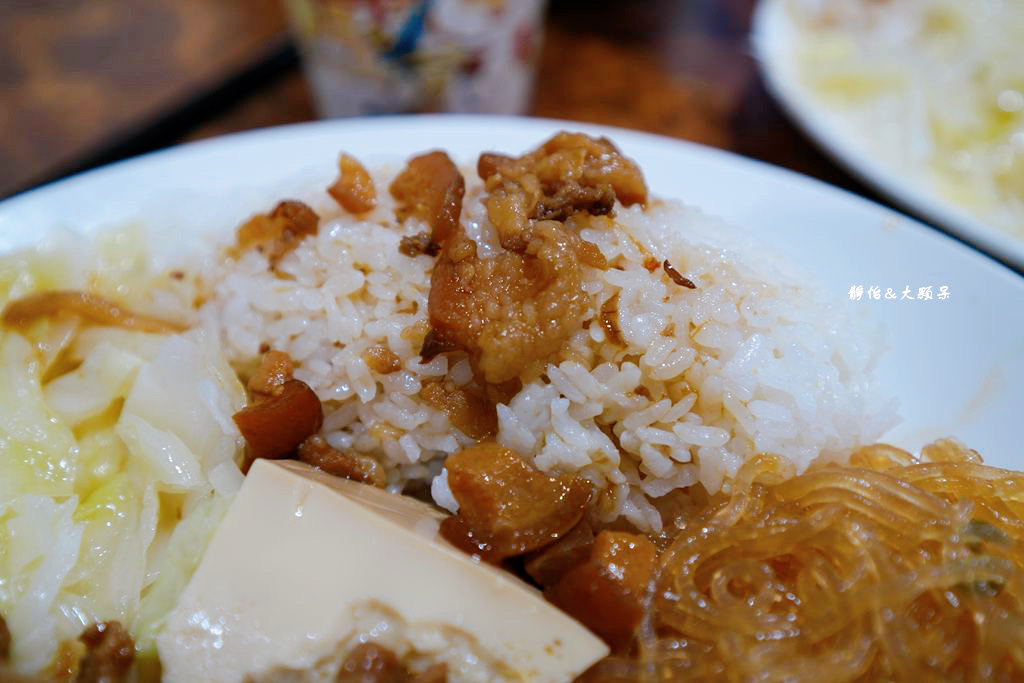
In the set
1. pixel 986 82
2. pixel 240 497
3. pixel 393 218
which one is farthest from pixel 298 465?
pixel 986 82

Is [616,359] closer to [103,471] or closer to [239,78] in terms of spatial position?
[103,471]

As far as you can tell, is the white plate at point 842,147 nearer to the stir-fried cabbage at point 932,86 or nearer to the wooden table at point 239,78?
the stir-fried cabbage at point 932,86

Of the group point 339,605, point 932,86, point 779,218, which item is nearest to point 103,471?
point 339,605

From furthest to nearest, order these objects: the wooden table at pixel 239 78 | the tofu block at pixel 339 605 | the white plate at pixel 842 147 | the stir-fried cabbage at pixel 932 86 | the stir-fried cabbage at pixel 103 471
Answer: the wooden table at pixel 239 78 → the stir-fried cabbage at pixel 932 86 → the white plate at pixel 842 147 → the stir-fried cabbage at pixel 103 471 → the tofu block at pixel 339 605

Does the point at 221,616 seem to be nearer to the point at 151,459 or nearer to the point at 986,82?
the point at 151,459

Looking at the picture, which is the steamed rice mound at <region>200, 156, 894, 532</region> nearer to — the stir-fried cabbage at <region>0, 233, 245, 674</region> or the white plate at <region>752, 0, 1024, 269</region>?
the stir-fried cabbage at <region>0, 233, 245, 674</region>

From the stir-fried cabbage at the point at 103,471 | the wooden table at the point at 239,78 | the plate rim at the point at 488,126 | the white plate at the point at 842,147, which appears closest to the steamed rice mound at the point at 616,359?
the stir-fried cabbage at the point at 103,471

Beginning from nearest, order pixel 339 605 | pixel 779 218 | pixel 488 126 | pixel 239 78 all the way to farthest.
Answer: pixel 339 605 → pixel 779 218 → pixel 488 126 → pixel 239 78
